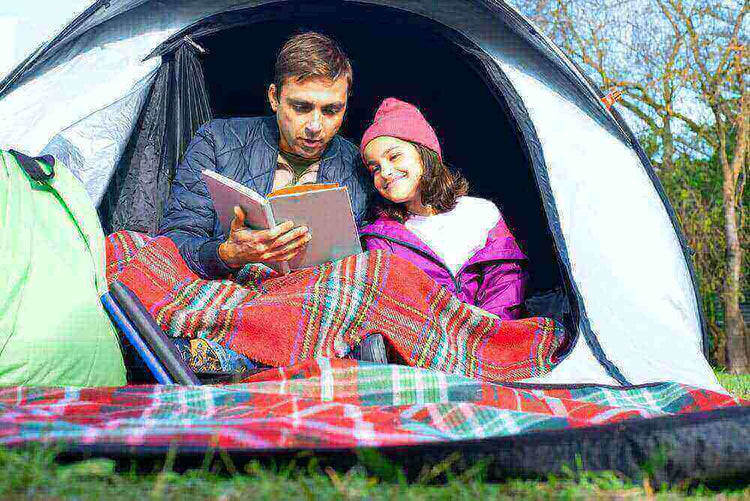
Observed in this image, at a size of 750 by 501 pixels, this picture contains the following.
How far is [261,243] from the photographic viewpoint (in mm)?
2006

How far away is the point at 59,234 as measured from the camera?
1.78m

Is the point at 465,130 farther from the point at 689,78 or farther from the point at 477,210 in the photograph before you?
the point at 689,78

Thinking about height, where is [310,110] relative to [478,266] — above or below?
above

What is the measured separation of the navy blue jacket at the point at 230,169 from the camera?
7.86ft

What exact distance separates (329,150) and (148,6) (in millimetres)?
785

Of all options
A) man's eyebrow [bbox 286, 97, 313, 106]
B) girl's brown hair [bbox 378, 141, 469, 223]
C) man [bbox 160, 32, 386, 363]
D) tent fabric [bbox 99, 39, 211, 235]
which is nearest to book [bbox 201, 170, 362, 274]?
man [bbox 160, 32, 386, 363]

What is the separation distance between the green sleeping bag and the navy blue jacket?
0.44 m

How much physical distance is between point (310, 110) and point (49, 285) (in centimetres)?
114

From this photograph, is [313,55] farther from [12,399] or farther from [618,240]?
[12,399]

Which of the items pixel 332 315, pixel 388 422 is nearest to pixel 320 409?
pixel 388 422

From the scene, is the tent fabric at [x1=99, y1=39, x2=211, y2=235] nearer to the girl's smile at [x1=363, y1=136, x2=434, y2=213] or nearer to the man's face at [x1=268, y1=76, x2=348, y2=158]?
the man's face at [x1=268, y1=76, x2=348, y2=158]

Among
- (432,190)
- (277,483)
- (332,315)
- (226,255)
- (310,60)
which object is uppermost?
(310,60)

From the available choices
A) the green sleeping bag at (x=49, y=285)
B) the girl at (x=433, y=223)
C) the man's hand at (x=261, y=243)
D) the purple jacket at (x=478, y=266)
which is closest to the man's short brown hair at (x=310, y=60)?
the girl at (x=433, y=223)

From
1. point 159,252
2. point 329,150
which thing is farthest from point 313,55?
→ point 159,252
